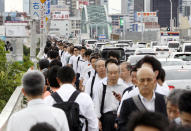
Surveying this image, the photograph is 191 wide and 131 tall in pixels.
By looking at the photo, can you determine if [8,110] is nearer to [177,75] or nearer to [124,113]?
[124,113]

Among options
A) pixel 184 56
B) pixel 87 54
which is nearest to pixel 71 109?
pixel 87 54

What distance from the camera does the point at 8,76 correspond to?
46.6 feet

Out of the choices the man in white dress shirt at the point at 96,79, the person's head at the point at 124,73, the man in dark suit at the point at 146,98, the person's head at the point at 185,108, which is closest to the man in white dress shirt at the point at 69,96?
the man in dark suit at the point at 146,98

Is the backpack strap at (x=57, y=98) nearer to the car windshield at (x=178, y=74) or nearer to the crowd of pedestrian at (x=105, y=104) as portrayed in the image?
the crowd of pedestrian at (x=105, y=104)

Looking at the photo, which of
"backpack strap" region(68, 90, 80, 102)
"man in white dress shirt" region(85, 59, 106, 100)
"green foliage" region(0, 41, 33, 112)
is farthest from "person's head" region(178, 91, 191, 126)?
"green foliage" region(0, 41, 33, 112)

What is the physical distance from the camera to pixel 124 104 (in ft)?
19.8

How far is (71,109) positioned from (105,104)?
80.6 inches

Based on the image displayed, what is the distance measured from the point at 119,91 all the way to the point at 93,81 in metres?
1.14

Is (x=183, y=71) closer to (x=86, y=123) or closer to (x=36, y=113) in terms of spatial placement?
(x=86, y=123)

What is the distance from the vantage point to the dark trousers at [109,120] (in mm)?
8188

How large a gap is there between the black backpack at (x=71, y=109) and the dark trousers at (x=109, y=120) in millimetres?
1807

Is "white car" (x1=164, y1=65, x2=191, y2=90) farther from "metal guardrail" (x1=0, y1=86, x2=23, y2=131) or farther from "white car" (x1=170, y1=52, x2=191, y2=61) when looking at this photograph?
"white car" (x1=170, y1=52, x2=191, y2=61)

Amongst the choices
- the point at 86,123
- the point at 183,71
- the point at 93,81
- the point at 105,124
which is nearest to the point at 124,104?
the point at 86,123

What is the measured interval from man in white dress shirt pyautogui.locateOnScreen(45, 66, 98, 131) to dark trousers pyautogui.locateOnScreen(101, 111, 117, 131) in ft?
4.27
